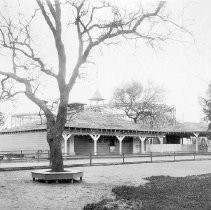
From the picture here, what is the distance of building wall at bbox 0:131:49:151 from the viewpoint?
41188 millimetres

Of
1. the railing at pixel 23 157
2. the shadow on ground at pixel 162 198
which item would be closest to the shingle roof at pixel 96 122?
the railing at pixel 23 157

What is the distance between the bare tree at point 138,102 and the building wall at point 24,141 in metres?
28.6

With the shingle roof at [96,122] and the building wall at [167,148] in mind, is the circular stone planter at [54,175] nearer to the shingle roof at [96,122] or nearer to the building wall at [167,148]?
the shingle roof at [96,122]

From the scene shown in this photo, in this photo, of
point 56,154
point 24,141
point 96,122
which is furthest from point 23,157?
point 56,154

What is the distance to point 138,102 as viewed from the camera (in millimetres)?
72500

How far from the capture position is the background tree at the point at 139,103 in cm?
7162

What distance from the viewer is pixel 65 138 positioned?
127 feet

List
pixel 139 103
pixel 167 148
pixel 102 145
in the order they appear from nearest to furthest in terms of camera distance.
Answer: pixel 102 145
pixel 167 148
pixel 139 103

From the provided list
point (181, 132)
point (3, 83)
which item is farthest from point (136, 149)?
point (3, 83)

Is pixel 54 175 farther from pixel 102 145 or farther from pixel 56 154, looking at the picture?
pixel 102 145

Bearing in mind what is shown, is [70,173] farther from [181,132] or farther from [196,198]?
[181,132]

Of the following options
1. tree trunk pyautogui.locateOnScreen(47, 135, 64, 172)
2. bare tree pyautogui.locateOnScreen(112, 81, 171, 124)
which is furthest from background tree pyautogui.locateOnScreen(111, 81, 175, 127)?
tree trunk pyautogui.locateOnScreen(47, 135, 64, 172)

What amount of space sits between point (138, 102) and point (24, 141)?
106 feet

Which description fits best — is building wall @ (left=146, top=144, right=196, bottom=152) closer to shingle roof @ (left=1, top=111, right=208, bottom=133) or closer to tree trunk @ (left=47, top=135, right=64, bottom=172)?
shingle roof @ (left=1, top=111, right=208, bottom=133)
